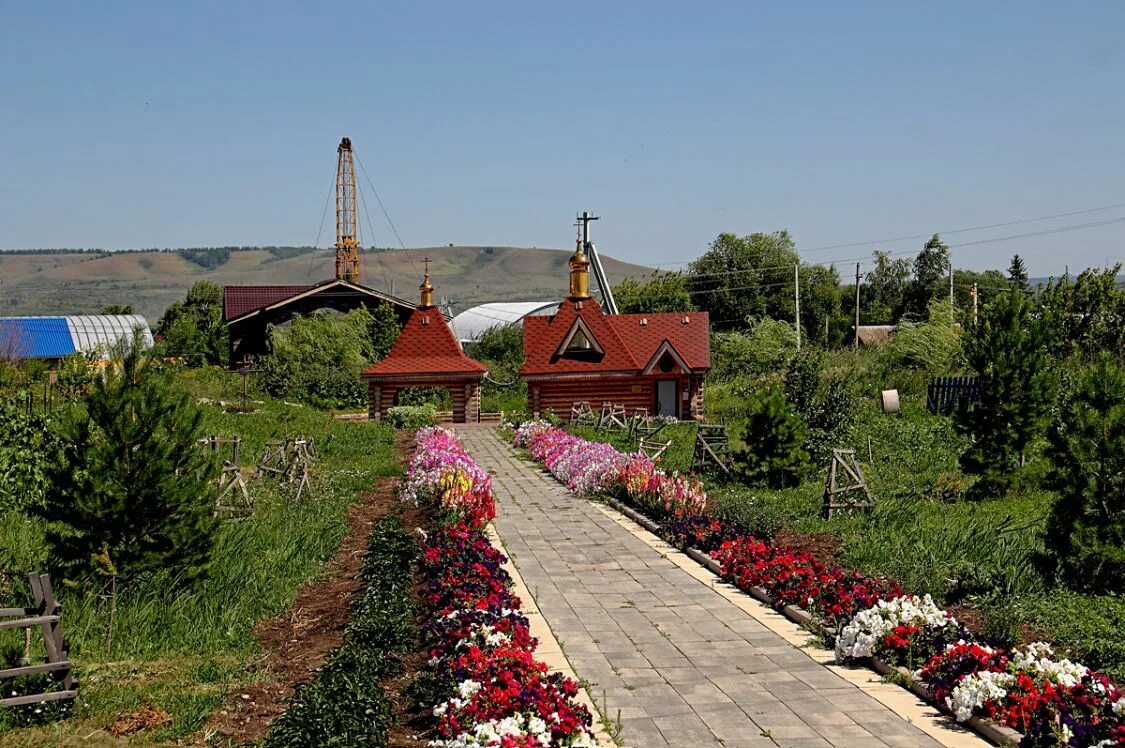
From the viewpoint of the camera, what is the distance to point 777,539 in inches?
528

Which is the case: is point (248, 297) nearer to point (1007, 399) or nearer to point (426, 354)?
point (426, 354)

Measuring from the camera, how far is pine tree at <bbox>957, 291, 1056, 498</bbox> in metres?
17.6

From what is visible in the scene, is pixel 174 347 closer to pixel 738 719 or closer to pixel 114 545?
pixel 114 545

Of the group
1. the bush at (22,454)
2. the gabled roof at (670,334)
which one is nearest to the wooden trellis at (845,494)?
the bush at (22,454)

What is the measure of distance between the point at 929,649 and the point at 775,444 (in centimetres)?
971

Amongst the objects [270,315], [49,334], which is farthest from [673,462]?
[49,334]

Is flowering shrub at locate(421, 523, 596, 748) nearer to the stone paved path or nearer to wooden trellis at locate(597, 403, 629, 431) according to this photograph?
the stone paved path

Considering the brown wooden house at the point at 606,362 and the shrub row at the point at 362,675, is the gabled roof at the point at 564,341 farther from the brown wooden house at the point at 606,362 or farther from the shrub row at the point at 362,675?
the shrub row at the point at 362,675

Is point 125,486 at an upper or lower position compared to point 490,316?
lower

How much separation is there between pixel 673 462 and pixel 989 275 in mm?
83639

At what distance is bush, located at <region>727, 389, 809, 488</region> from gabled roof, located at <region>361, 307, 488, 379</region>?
56.1ft

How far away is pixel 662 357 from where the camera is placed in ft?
116

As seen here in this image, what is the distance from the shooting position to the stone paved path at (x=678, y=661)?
284 inches

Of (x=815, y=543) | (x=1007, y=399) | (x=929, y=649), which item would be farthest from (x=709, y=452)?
(x=929, y=649)
